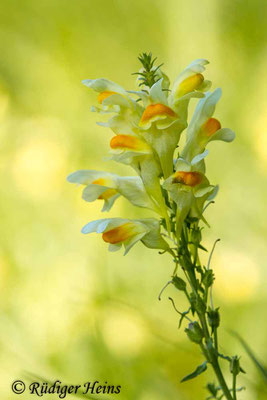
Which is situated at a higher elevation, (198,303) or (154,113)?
(154,113)

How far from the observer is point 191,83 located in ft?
2.56

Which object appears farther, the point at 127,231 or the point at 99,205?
the point at 99,205

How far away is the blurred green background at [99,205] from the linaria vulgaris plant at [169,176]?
1.77 feet

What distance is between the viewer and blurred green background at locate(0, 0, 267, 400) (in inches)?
52.2

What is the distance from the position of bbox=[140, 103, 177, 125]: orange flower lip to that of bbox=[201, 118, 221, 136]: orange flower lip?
8cm

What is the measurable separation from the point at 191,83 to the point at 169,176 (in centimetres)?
15

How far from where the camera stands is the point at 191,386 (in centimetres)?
124

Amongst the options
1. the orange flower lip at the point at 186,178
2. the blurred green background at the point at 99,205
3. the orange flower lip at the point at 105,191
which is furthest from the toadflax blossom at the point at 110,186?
the blurred green background at the point at 99,205

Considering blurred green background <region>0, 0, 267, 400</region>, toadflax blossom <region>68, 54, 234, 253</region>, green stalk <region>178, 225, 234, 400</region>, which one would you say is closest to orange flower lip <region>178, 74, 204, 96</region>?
toadflax blossom <region>68, 54, 234, 253</region>

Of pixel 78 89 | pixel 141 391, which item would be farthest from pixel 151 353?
pixel 78 89

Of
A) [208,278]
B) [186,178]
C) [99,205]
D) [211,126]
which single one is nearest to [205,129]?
[211,126]

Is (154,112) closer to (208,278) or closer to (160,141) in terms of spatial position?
(160,141)

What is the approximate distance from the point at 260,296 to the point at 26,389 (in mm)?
653

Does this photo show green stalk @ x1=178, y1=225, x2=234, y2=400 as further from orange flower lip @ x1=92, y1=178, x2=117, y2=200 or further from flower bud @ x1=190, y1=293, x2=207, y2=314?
orange flower lip @ x1=92, y1=178, x2=117, y2=200
